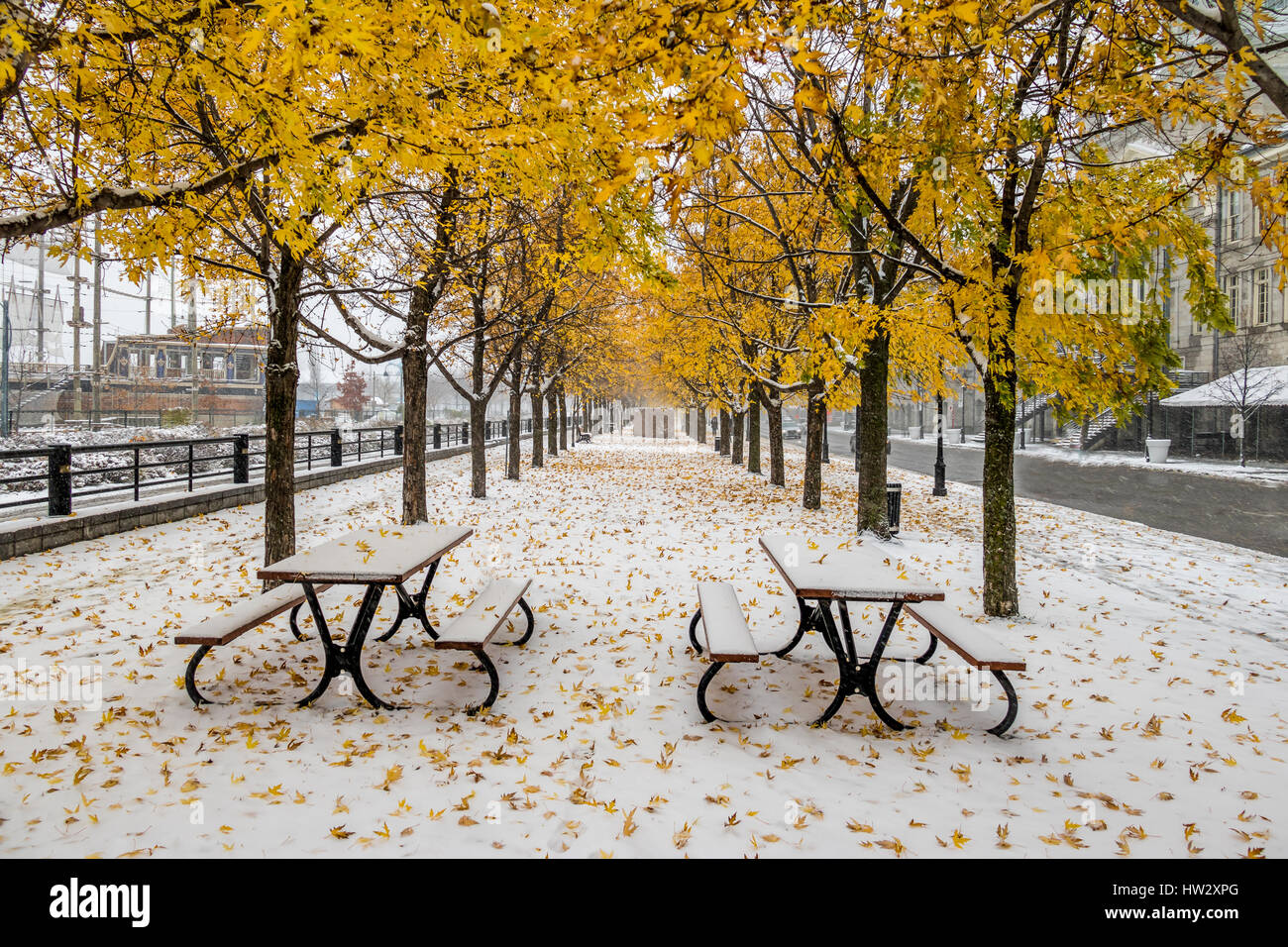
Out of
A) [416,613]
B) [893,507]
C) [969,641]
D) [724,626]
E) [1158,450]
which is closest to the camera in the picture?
[969,641]

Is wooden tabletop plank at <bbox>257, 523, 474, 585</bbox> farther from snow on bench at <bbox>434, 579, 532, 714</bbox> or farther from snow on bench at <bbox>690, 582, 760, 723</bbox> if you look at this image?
snow on bench at <bbox>690, 582, 760, 723</bbox>

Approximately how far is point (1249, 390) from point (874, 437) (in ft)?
81.4

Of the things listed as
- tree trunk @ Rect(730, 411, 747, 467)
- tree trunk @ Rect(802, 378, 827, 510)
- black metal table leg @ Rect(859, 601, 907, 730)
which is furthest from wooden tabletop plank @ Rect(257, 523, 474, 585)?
tree trunk @ Rect(730, 411, 747, 467)

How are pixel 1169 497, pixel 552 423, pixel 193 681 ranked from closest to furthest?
pixel 193 681 < pixel 1169 497 < pixel 552 423

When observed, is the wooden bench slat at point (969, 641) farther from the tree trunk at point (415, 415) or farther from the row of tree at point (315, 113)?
the tree trunk at point (415, 415)

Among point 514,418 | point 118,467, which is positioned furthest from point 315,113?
point 514,418

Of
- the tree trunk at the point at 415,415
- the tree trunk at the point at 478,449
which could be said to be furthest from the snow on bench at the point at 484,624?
the tree trunk at the point at 478,449

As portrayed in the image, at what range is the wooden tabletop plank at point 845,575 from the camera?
3936 mm

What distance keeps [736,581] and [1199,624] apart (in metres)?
Answer: 4.58

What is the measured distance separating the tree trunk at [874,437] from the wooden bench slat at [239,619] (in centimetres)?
755

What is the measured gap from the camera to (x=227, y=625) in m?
4.05

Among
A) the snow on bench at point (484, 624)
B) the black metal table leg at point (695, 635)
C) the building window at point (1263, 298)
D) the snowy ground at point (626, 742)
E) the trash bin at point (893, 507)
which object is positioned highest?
the building window at point (1263, 298)

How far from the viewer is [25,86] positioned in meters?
3.70

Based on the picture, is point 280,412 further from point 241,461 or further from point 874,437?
point 241,461
